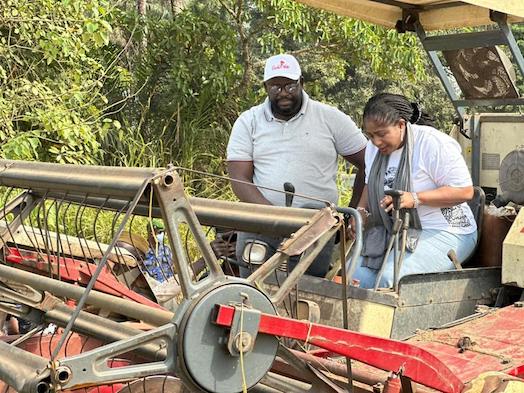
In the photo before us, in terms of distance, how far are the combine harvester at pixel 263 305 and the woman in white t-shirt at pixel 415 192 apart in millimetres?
195

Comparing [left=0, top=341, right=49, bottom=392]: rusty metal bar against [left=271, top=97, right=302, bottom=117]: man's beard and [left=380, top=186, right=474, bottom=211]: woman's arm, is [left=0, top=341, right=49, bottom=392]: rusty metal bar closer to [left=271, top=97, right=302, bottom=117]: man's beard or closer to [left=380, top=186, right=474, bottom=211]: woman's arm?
[left=380, top=186, right=474, bottom=211]: woman's arm

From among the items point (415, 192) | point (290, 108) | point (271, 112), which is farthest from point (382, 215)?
point (271, 112)

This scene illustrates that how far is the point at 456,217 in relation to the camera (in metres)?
4.89

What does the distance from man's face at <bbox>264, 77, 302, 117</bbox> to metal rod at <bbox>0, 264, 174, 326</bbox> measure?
223 cm

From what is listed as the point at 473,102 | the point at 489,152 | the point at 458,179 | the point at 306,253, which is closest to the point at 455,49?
the point at 473,102

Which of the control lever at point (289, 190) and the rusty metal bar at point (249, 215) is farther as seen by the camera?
the control lever at point (289, 190)

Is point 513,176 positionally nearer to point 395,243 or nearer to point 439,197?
point 439,197

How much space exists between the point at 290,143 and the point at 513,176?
134 centimetres

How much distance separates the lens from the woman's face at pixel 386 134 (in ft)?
15.7

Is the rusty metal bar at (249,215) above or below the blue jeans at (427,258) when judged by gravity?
above

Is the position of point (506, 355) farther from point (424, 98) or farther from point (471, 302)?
point (424, 98)

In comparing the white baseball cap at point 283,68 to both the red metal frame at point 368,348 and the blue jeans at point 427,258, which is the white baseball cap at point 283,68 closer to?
the blue jeans at point 427,258

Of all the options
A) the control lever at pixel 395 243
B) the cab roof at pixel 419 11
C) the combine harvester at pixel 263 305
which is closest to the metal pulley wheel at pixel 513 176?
the combine harvester at pixel 263 305

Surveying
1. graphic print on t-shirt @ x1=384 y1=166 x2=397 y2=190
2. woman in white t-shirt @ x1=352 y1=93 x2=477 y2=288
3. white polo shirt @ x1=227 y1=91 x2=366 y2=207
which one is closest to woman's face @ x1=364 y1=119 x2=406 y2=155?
woman in white t-shirt @ x1=352 y1=93 x2=477 y2=288
